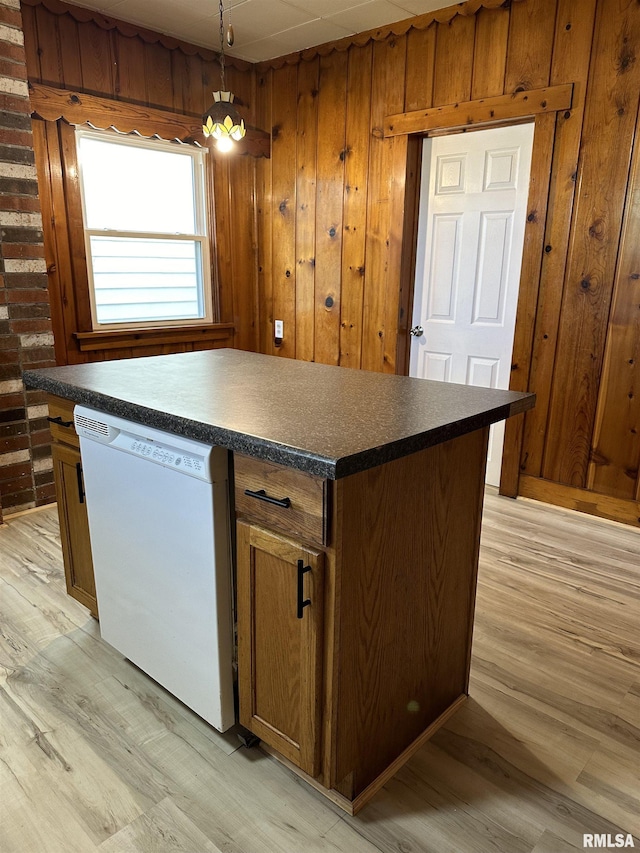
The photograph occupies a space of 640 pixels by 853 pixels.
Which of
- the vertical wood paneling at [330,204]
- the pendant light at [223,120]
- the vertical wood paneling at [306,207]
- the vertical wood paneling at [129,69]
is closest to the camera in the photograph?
the pendant light at [223,120]

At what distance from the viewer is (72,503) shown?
2082 mm

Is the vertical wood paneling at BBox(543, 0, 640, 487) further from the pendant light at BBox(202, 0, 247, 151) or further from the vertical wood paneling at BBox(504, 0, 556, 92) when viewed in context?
the pendant light at BBox(202, 0, 247, 151)

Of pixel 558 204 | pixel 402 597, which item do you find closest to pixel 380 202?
pixel 558 204

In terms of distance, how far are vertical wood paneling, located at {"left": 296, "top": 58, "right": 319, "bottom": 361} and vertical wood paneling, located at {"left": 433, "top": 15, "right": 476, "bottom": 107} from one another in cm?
95

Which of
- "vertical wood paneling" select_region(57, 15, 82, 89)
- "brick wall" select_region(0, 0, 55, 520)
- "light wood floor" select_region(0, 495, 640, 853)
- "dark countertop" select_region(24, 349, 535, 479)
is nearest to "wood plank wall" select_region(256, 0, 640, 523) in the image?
"light wood floor" select_region(0, 495, 640, 853)

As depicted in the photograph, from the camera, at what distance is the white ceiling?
3266 millimetres

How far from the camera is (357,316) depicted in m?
4.10

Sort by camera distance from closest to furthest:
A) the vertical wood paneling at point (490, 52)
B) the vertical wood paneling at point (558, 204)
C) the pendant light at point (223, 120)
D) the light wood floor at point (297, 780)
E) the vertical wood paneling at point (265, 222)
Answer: the light wood floor at point (297, 780)
the pendant light at point (223, 120)
the vertical wood paneling at point (558, 204)
the vertical wood paneling at point (490, 52)
the vertical wood paneling at point (265, 222)

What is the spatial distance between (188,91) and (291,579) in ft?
12.2

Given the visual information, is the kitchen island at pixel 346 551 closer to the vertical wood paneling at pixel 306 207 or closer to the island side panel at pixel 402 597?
the island side panel at pixel 402 597

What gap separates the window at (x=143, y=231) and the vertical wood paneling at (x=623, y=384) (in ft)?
8.82

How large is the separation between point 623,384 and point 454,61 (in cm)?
200

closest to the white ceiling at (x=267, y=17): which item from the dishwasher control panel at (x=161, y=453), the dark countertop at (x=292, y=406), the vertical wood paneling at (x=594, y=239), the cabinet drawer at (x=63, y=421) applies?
the vertical wood paneling at (x=594, y=239)

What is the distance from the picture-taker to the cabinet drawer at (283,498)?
1.23m
